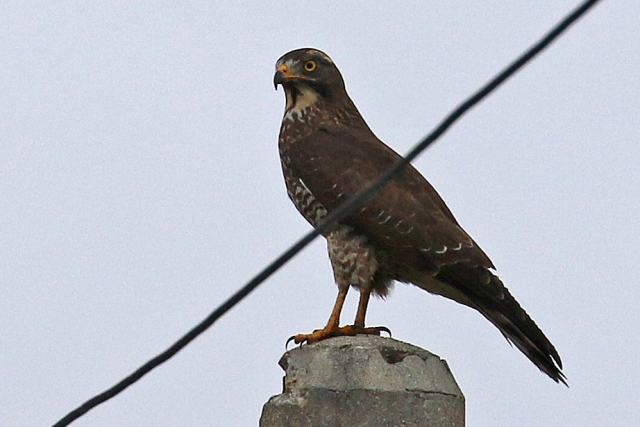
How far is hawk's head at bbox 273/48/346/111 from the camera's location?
276 inches

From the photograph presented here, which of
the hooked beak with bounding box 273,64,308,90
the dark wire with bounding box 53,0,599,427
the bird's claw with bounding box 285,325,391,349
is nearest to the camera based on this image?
the dark wire with bounding box 53,0,599,427

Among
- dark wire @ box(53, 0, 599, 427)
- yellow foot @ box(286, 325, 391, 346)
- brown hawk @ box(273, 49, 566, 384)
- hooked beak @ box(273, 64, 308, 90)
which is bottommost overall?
dark wire @ box(53, 0, 599, 427)

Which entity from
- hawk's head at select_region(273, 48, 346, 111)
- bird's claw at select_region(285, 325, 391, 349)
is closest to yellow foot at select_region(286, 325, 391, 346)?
bird's claw at select_region(285, 325, 391, 349)

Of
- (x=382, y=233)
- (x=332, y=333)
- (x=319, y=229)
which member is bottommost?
(x=319, y=229)

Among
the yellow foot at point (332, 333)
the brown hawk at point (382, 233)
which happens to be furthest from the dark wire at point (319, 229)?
the brown hawk at point (382, 233)

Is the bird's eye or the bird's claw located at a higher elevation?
the bird's eye

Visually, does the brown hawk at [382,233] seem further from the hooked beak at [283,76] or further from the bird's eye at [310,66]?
A: the bird's eye at [310,66]

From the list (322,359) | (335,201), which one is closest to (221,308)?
(322,359)

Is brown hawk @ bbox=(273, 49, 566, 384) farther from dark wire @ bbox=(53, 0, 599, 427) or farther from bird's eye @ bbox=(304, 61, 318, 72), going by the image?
dark wire @ bbox=(53, 0, 599, 427)

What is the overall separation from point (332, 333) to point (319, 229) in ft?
8.90

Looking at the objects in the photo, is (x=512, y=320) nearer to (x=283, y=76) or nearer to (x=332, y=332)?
(x=332, y=332)

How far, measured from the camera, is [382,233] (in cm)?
629

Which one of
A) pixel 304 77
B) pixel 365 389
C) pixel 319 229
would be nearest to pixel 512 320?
pixel 365 389

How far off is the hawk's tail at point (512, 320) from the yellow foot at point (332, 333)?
0.52 metres
